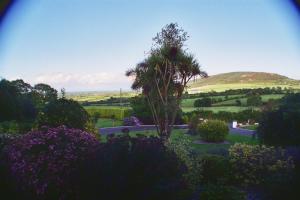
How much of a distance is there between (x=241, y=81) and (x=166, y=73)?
44.4 ft

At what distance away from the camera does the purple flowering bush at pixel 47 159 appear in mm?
5418

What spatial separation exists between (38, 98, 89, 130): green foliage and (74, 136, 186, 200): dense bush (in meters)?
4.11

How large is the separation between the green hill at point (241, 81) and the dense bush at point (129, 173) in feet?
75.2

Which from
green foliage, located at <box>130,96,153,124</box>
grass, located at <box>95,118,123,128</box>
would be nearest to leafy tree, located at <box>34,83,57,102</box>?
grass, located at <box>95,118,123,128</box>

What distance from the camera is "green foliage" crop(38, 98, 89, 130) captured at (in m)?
9.39

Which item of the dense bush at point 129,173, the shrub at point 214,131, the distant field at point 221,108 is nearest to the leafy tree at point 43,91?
the shrub at point 214,131

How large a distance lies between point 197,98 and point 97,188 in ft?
77.3

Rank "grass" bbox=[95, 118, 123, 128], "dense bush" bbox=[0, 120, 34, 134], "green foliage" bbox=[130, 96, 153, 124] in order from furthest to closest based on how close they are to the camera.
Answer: "green foliage" bbox=[130, 96, 153, 124] → "grass" bbox=[95, 118, 123, 128] → "dense bush" bbox=[0, 120, 34, 134]

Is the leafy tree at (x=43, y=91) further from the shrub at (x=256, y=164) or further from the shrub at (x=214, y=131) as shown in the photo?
the shrub at (x=256, y=164)

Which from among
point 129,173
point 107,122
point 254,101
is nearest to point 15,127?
point 129,173

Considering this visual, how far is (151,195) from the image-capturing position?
4.92 m

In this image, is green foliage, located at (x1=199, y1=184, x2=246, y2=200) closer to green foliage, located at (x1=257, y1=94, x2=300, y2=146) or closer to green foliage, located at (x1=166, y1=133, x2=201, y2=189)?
green foliage, located at (x1=166, y1=133, x2=201, y2=189)

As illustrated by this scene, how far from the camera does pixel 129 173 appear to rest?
16.6 ft

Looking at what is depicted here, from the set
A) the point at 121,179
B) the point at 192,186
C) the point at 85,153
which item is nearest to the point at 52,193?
the point at 85,153
